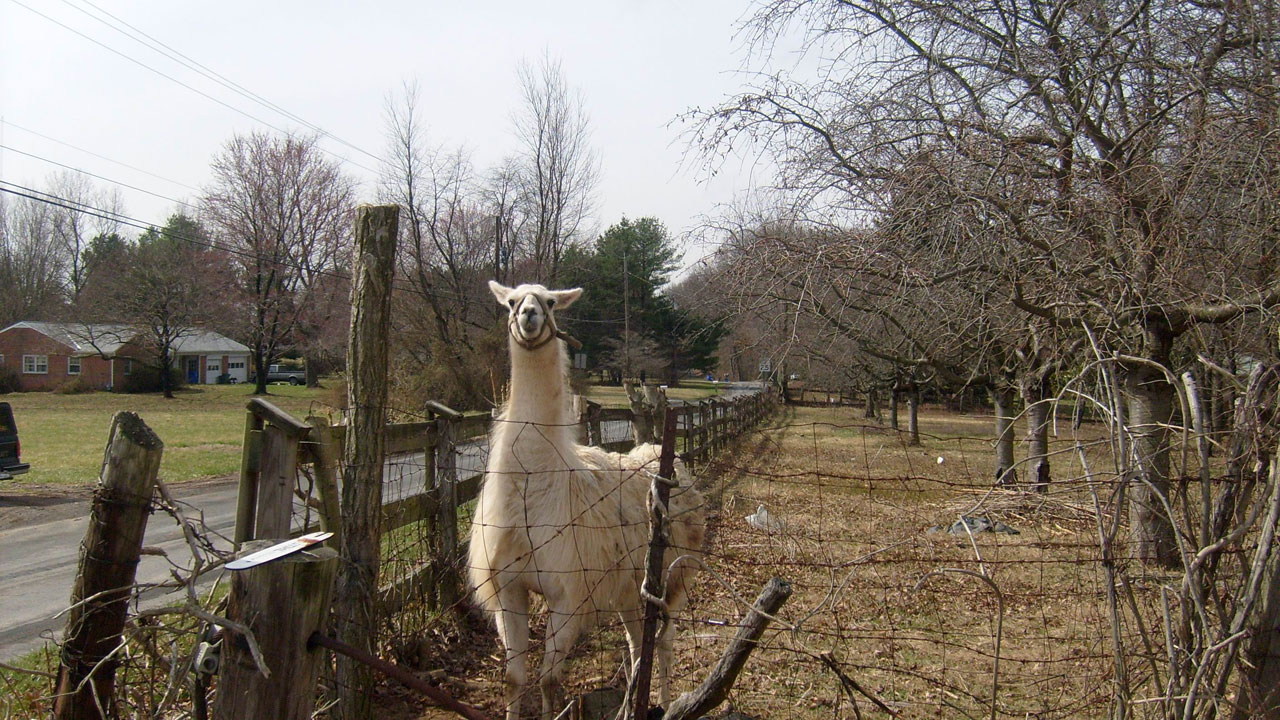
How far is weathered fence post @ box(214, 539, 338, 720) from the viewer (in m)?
2.02

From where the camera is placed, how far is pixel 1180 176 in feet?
17.6

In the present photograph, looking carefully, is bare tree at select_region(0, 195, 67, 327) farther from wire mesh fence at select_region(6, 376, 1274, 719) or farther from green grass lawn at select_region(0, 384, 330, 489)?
wire mesh fence at select_region(6, 376, 1274, 719)

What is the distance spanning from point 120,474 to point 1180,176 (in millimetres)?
6175

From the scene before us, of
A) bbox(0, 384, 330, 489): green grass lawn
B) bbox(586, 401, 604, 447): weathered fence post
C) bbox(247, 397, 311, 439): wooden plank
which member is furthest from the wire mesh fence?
bbox(0, 384, 330, 489): green grass lawn

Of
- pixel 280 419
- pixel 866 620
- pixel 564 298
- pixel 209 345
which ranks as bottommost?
pixel 866 620

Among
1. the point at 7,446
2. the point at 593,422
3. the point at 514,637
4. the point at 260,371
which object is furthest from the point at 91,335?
the point at 514,637

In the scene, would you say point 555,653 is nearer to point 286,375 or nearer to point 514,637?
point 514,637

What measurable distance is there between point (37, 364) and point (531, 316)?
5331cm

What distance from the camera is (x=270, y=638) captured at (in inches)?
79.7

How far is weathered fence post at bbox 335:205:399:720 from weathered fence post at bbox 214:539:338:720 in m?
1.51

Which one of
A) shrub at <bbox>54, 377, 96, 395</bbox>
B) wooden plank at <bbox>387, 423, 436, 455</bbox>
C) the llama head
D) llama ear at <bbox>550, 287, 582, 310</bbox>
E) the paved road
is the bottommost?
the paved road

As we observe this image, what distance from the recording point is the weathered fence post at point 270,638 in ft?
6.64

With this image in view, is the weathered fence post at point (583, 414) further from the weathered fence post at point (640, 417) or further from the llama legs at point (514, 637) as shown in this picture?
the llama legs at point (514, 637)

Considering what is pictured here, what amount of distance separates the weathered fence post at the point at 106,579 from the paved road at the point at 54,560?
1692 mm
